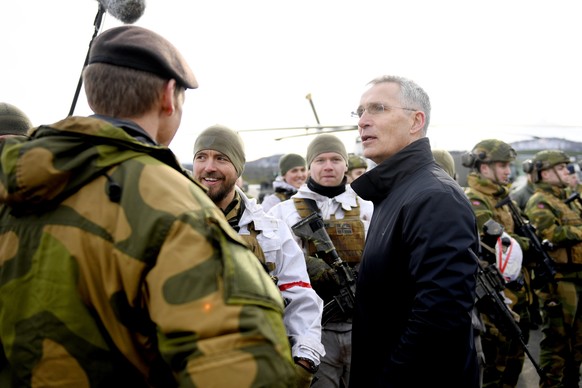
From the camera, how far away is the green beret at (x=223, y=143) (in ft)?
9.69

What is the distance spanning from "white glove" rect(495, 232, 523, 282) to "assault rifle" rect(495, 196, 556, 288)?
0.83 metres

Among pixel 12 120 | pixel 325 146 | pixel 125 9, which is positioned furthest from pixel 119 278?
pixel 325 146

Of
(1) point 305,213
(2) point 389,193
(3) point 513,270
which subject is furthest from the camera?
(3) point 513,270

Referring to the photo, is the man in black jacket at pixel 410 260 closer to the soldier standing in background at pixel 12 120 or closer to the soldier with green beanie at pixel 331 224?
the soldier with green beanie at pixel 331 224

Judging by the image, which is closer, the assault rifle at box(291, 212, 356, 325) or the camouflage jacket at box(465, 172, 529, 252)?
the assault rifle at box(291, 212, 356, 325)

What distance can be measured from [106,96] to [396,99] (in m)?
1.70

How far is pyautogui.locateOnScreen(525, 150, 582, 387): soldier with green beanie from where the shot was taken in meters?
5.43

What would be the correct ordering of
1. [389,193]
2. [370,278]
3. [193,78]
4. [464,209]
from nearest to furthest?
[193,78] < [464,209] < [370,278] < [389,193]

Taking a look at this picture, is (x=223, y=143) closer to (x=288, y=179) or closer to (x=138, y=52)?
(x=138, y=52)

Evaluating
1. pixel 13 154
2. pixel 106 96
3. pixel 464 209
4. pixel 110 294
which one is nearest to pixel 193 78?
pixel 106 96

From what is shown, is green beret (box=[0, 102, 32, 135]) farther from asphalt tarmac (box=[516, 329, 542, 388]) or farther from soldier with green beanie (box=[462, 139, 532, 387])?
asphalt tarmac (box=[516, 329, 542, 388])

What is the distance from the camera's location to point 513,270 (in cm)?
488

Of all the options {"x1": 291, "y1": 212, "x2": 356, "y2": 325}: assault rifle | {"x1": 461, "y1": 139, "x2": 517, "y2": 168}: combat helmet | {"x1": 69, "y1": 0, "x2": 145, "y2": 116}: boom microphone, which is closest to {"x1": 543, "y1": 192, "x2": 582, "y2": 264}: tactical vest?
{"x1": 461, "y1": 139, "x2": 517, "y2": 168}: combat helmet

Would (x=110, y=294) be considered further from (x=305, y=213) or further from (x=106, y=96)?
(x=305, y=213)
